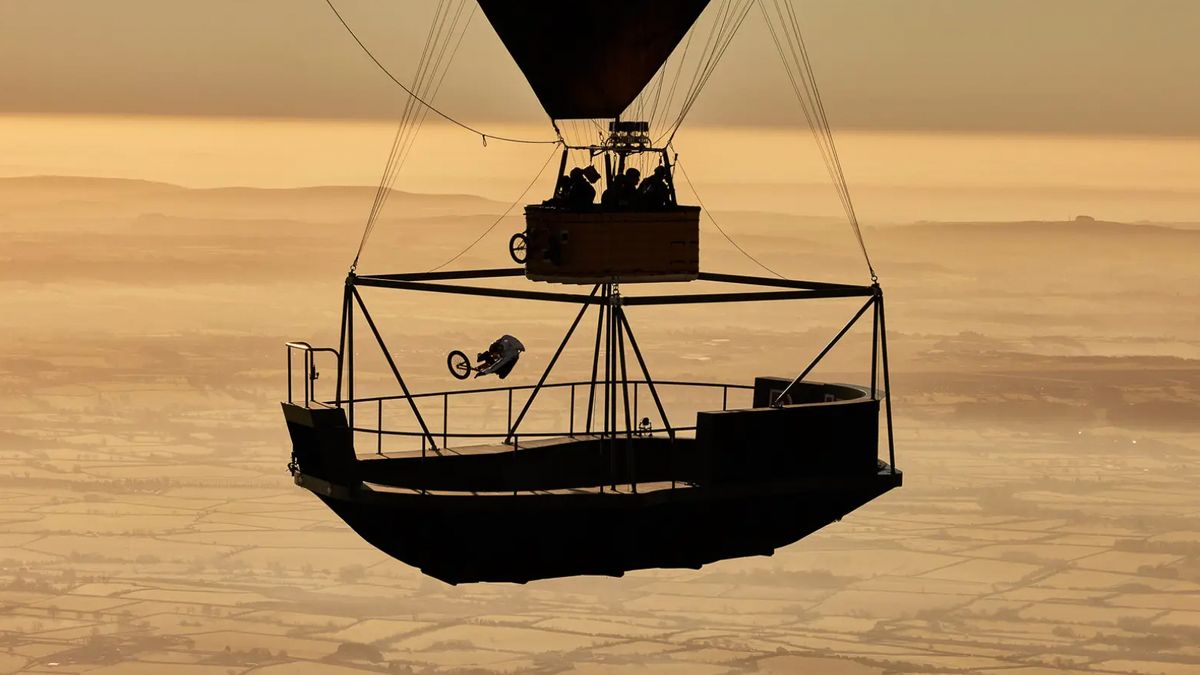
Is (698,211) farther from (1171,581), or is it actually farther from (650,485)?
(1171,581)

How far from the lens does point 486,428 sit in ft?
201

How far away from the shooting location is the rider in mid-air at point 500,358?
2574 cm

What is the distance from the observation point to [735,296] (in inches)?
951

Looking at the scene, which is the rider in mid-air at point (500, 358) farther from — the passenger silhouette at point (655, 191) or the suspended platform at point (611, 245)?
the passenger silhouette at point (655, 191)

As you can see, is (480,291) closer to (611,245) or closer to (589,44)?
(611,245)

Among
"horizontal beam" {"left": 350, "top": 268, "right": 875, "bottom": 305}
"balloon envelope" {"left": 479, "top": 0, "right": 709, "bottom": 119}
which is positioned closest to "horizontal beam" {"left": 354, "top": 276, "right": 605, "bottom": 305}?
"horizontal beam" {"left": 350, "top": 268, "right": 875, "bottom": 305}

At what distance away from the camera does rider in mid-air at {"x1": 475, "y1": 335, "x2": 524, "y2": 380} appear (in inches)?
1013

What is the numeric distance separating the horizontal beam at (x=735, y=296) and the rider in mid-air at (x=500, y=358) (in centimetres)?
194

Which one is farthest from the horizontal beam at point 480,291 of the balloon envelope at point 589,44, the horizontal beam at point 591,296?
the balloon envelope at point 589,44

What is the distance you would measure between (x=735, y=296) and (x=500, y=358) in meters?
3.00

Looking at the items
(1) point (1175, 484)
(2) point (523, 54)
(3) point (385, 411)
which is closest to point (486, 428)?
(3) point (385, 411)

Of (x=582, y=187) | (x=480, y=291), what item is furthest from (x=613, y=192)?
(x=480, y=291)

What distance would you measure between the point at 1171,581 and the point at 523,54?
1060 inches

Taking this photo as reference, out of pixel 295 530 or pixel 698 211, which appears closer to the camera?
pixel 698 211
